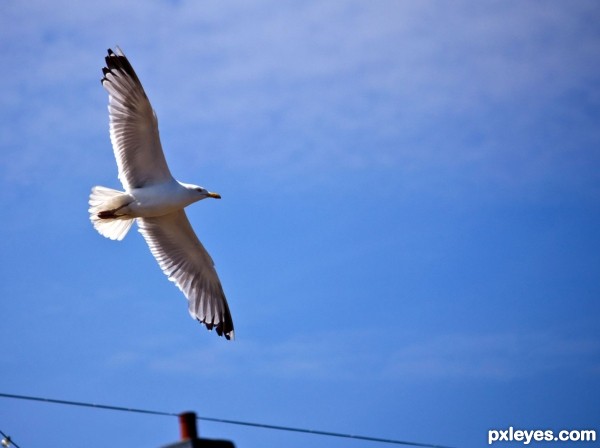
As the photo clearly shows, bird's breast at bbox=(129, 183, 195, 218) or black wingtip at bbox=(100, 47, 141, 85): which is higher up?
black wingtip at bbox=(100, 47, 141, 85)

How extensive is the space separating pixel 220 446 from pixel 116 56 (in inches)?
298

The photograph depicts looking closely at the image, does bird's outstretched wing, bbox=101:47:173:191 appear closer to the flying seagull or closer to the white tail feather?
the flying seagull

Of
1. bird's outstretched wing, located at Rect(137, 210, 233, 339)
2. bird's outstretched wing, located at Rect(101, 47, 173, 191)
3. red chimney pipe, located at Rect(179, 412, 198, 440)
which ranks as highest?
bird's outstretched wing, located at Rect(101, 47, 173, 191)

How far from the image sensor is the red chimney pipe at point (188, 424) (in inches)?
125

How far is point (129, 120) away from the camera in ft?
32.8

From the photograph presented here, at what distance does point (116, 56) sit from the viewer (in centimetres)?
1002

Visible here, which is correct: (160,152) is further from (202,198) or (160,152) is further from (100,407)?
(100,407)

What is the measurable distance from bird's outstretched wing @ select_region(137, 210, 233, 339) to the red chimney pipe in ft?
24.9

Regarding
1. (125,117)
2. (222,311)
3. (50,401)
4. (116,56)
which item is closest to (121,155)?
(125,117)

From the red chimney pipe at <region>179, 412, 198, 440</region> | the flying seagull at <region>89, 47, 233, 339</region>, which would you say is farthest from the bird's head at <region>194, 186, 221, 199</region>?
the red chimney pipe at <region>179, 412, 198, 440</region>

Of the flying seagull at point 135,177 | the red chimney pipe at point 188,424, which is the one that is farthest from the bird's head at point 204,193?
the red chimney pipe at point 188,424

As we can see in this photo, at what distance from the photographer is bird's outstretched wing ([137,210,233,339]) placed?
1090 centimetres

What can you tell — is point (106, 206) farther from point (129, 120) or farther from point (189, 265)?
point (189, 265)

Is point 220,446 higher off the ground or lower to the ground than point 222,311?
lower
